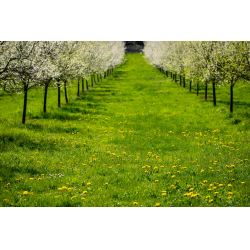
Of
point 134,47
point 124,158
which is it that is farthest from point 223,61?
point 134,47

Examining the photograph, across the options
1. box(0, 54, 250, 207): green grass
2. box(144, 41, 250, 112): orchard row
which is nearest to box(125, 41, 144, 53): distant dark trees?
box(144, 41, 250, 112): orchard row

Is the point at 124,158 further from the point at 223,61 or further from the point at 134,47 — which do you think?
the point at 134,47

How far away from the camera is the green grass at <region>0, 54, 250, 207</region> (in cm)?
743

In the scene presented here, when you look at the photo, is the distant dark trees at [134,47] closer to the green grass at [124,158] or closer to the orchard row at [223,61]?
the orchard row at [223,61]

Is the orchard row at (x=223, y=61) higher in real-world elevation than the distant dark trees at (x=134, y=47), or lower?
lower

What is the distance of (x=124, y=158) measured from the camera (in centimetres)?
1195

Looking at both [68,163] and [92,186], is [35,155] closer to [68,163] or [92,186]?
[68,163]

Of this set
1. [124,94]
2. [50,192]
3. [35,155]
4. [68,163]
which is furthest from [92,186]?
[124,94]

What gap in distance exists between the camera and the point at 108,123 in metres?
21.2

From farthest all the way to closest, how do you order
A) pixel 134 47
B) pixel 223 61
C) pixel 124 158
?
pixel 134 47 < pixel 223 61 < pixel 124 158

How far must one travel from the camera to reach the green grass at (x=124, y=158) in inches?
293

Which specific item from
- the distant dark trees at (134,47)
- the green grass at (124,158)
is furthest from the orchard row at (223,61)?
the distant dark trees at (134,47)
